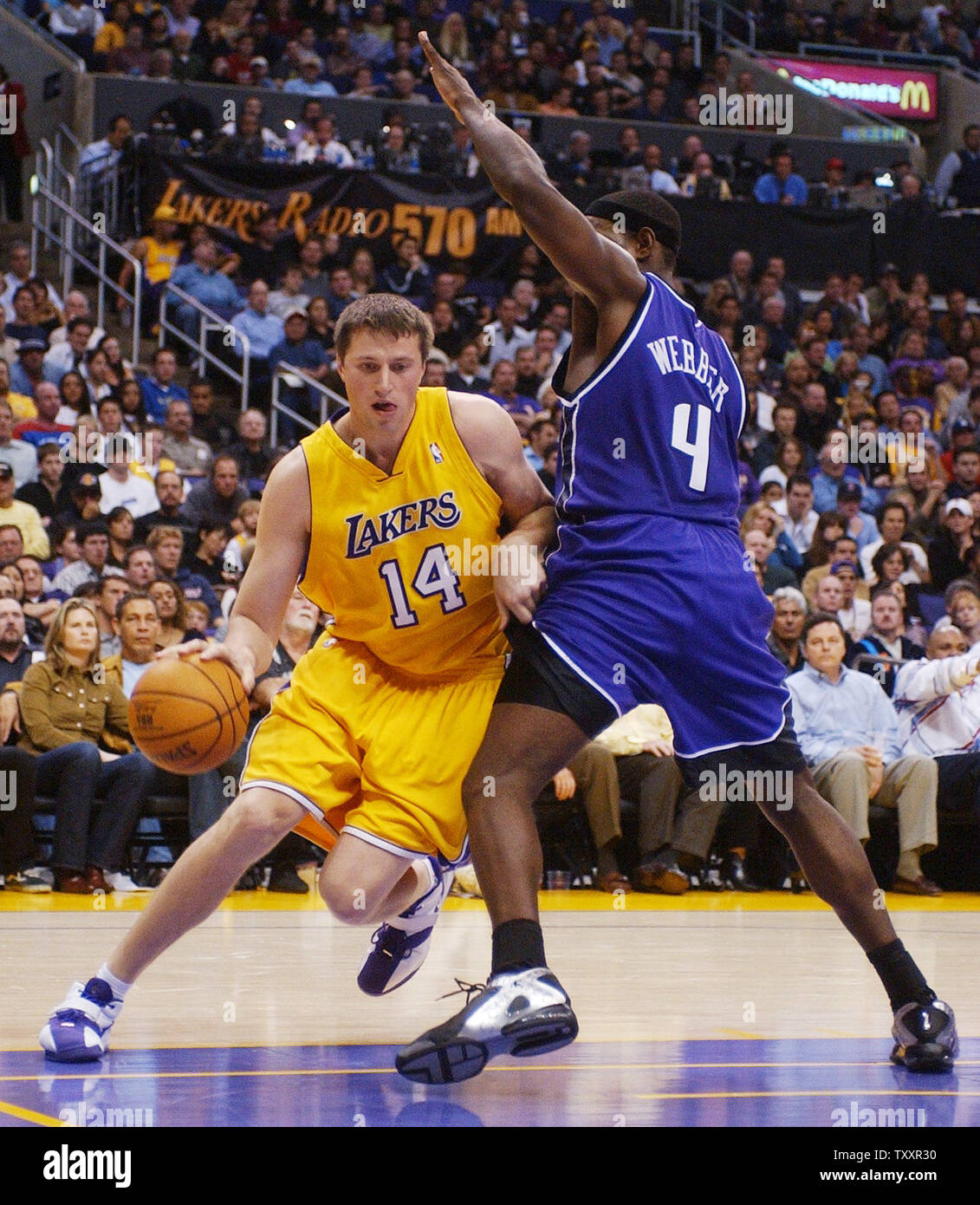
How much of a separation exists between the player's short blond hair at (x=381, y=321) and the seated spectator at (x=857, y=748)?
5.49 meters

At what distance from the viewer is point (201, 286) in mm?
13398

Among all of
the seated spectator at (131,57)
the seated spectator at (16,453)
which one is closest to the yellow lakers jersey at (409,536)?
the seated spectator at (16,453)

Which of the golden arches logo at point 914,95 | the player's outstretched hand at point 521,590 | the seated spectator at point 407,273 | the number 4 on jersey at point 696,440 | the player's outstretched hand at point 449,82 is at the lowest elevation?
the seated spectator at point 407,273

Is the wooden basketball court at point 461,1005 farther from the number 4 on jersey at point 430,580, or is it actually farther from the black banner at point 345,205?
the black banner at point 345,205

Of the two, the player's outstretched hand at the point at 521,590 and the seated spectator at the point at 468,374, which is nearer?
the player's outstretched hand at the point at 521,590

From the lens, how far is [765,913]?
800cm

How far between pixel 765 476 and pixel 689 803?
4577 millimetres

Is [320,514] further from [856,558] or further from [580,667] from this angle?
[856,558]

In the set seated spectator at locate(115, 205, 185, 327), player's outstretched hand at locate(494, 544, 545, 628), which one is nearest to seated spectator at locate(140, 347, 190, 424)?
seated spectator at locate(115, 205, 185, 327)

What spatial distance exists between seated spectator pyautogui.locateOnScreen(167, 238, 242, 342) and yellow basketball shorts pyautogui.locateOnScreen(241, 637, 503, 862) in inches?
378

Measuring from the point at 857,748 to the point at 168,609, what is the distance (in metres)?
3.68

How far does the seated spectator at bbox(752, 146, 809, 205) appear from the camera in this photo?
16734 mm

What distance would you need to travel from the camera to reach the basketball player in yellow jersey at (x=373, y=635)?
3.96m
